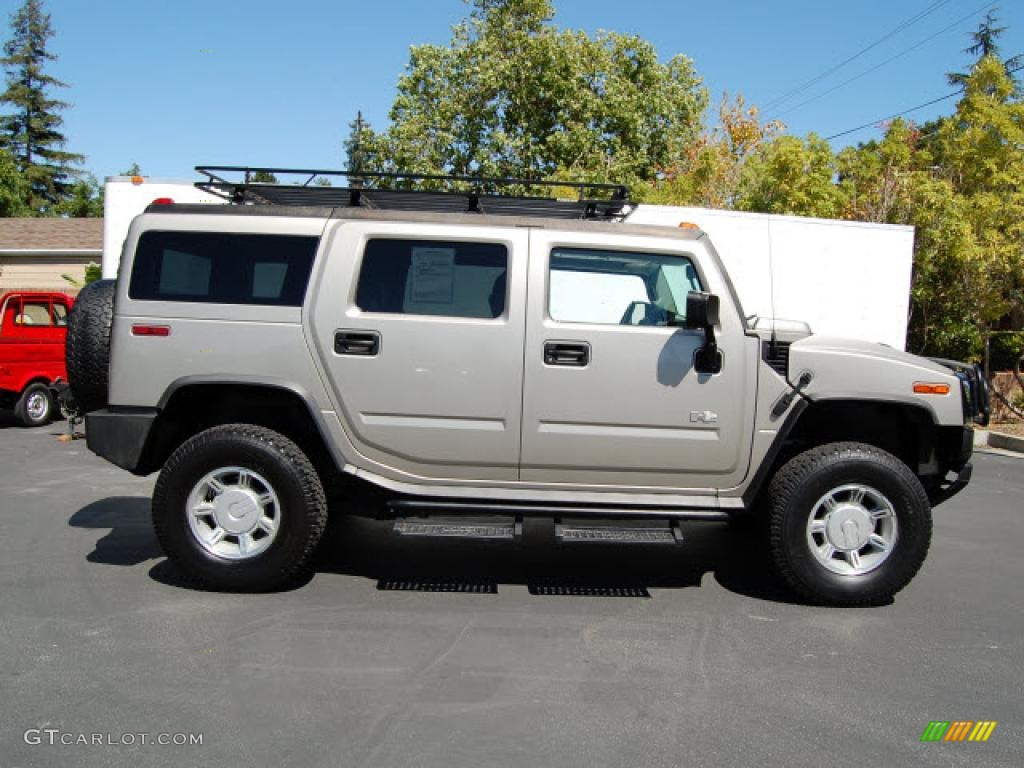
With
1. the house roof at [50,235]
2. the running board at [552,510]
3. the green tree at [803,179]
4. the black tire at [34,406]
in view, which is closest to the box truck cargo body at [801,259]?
the black tire at [34,406]

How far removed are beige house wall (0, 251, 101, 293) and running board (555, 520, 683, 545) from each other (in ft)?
86.2

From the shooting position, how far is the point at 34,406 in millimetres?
12344

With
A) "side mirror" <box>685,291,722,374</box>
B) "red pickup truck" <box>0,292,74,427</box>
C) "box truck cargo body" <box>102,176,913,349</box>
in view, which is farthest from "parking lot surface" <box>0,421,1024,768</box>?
"red pickup truck" <box>0,292,74,427</box>

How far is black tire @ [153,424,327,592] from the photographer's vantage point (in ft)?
15.6

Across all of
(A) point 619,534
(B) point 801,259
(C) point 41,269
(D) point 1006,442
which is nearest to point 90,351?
(A) point 619,534

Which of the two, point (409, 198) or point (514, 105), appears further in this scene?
point (514, 105)

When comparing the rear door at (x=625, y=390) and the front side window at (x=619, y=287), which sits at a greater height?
→ the front side window at (x=619, y=287)

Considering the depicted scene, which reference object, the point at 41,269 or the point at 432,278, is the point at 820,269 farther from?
the point at 41,269

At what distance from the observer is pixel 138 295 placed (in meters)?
4.88

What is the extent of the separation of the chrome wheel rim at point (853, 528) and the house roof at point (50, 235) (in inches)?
1042

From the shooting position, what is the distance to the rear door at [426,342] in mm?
4770

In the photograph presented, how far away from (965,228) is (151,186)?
39.9 ft

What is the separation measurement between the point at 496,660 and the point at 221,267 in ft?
8.89

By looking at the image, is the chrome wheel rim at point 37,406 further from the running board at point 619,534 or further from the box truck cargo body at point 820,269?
the running board at point 619,534
